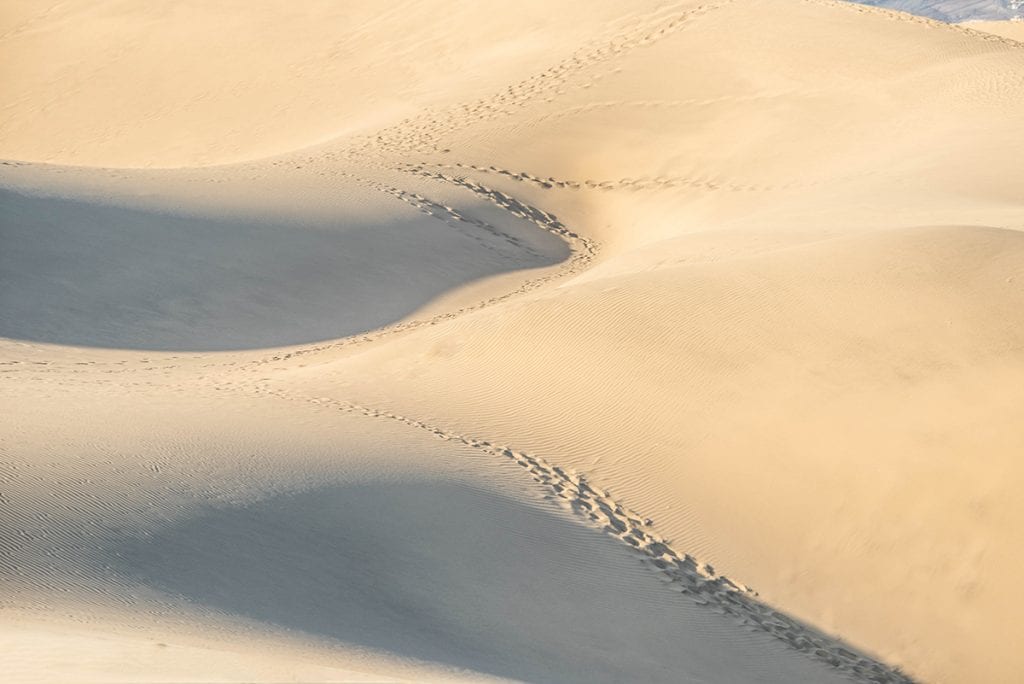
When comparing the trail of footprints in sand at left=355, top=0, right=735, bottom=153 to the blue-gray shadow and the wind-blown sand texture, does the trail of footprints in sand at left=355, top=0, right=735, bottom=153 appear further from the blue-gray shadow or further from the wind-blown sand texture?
the blue-gray shadow

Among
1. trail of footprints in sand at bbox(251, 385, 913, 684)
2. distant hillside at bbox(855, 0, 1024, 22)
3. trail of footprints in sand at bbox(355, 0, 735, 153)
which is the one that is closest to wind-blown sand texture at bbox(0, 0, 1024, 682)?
A: trail of footprints in sand at bbox(251, 385, 913, 684)

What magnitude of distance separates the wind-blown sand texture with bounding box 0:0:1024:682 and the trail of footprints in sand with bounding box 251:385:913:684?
0.03m

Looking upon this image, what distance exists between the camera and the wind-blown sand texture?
308 inches

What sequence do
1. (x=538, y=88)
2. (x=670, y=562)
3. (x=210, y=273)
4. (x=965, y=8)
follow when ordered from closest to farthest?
(x=670, y=562) → (x=210, y=273) → (x=538, y=88) → (x=965, y=8)

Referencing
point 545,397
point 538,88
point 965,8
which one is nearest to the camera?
point 545,397

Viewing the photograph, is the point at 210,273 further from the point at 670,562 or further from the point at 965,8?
the point at 965,8

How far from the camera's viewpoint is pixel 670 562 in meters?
9.68

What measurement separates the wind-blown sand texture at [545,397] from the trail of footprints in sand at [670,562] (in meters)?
0.03

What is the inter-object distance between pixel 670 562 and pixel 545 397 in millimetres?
2508

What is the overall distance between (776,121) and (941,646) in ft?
43.7

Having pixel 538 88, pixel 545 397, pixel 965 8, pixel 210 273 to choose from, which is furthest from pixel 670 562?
pixel 965 8

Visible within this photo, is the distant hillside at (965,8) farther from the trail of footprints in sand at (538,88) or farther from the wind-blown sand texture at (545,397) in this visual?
the wind-blown sand texture at (545,397)

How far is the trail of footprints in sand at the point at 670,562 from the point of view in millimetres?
8961

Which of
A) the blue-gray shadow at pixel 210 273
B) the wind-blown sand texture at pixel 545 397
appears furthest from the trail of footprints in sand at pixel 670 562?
the blue-gray shadow at pixel 210 273
